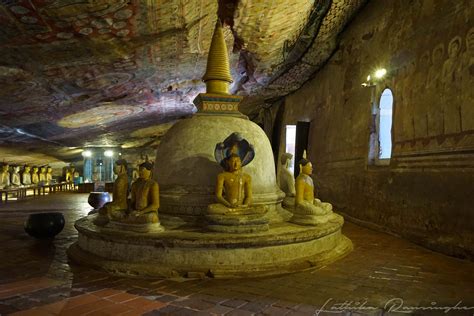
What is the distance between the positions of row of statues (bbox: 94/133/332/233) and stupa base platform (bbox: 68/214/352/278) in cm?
17

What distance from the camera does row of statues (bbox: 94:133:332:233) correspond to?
14.9 feet

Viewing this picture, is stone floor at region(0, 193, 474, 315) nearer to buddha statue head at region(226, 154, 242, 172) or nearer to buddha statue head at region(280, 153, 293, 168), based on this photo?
buddha statue head at region(226, 154, 242, 172)

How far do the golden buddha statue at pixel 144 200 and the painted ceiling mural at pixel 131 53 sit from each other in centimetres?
294

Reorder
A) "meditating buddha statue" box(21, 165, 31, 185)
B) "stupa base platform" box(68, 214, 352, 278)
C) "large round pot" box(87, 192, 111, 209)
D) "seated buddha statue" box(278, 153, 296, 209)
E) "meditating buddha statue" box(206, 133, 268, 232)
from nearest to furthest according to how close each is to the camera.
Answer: "stupa base platform" box(68, 214, 352, 278), "meditating buddha statue" box(206, 133, 268, 232), "seated buddha statue" box(278, 153, 296, 209), "large round pot" box(87, 192, 111, 209), "meditating buddha statue" box(21, 165, 31, 185)

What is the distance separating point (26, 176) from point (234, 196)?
16775 mm

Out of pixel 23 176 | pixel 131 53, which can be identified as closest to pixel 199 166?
pixel 131 53

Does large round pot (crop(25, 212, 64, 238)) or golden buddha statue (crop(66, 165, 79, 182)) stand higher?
golden buddha statue (crop(66, 165, 79, 182))

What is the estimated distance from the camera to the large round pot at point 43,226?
5.98 meters

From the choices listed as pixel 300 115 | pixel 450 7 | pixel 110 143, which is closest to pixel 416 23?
pixel 450 7

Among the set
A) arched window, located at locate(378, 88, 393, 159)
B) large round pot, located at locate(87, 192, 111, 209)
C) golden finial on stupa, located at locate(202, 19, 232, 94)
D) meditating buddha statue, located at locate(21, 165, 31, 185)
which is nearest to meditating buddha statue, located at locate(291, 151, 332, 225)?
golden finial on stupa, located at locate(202, 19, 232, 94)

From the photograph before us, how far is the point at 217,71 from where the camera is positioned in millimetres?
6344

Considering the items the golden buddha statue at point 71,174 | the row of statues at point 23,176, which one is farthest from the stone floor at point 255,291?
the golden buddha statue at point 71,174

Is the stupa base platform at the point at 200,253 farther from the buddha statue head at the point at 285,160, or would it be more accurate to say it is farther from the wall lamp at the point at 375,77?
the wall lamp at the point at 375,77

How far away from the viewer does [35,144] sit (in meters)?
14.5
